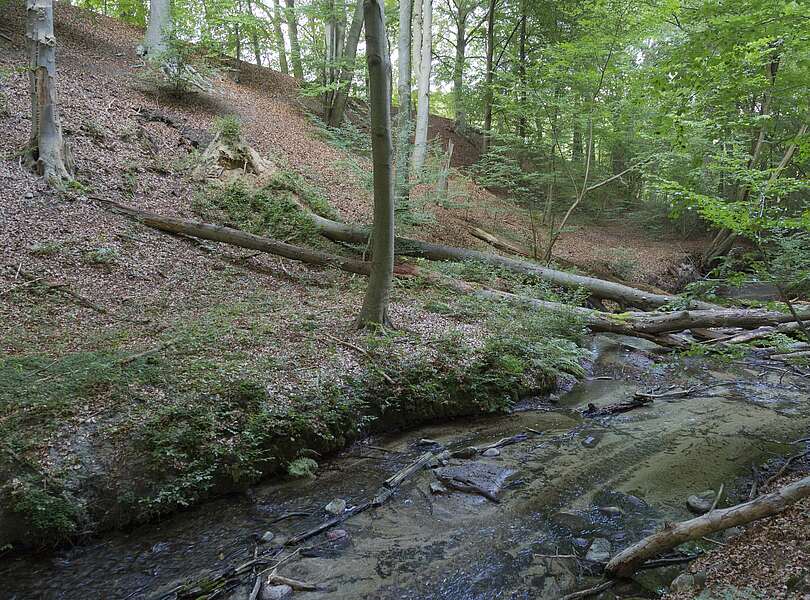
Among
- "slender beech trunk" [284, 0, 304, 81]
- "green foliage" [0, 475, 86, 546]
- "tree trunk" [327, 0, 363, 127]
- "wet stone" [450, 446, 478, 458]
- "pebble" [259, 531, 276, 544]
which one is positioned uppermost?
"slender beech trunk" [284, 0, 304, 81]

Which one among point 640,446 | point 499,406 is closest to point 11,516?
point 499,406

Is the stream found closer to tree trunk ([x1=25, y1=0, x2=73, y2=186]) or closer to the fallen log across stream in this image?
the fallen log across stream

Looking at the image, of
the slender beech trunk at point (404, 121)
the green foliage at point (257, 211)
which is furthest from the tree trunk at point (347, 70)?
the green foliage at point (257, 211)

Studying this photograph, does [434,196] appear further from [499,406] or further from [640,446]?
[640,446]

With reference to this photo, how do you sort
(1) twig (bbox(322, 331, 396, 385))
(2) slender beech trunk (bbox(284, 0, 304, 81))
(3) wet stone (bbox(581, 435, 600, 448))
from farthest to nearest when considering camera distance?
(2) slender beech trunk (bbox(284, 0, 304, 81)) → (1) twig (bbox(322, 331, 396, 385)) → (3) wet stone (bbox(581, 435, 600, 448))

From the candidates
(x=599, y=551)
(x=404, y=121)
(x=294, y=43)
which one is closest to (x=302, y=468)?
(x=599, y=551)

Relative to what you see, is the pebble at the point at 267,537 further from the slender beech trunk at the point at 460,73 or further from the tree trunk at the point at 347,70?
the slender beech trunk at the point at 460,73

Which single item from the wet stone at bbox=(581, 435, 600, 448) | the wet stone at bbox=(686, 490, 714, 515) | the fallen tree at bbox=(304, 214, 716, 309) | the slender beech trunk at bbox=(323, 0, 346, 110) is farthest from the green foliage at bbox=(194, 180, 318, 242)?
the wet stone at bbox=(686, 490, 714, 515)

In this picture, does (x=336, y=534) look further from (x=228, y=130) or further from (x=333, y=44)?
(x=333, y=44)

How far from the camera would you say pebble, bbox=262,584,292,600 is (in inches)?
140

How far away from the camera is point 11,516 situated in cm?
379

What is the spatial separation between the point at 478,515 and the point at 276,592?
1929 millimetres

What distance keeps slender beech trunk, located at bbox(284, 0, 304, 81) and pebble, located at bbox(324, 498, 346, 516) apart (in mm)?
17399

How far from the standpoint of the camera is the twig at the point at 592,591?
350 centimetres
